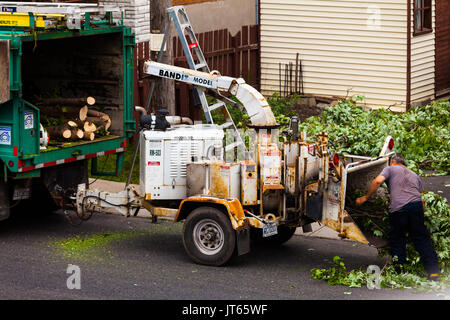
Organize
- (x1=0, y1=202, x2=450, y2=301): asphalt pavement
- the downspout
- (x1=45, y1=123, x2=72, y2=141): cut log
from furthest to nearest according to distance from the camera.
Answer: the downspout
(x1=45, y1=123, x2=72, y2=141): cut log
(x1=0, y1=202, x2=450, y2=301): asphalt pavement

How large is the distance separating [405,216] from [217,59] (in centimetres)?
1068

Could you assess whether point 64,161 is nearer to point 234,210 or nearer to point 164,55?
point 234,210

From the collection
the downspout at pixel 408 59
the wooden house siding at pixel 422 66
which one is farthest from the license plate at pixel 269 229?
the wooden house siding at pixel 422 66

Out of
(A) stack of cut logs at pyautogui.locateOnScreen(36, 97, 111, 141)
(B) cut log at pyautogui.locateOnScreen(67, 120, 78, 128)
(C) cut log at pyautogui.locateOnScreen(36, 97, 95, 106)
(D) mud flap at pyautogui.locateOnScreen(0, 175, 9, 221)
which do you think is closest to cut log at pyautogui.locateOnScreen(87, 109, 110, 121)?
(A) stack of cut logs at pyautogui.locateOnScreen(36, 97, 111, 141)

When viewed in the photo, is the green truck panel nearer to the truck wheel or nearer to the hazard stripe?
the hazard stripe

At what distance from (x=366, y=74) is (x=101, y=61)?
851 centimetres

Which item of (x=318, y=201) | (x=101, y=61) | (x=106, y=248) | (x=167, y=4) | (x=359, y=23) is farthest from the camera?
(x=359, y=23)

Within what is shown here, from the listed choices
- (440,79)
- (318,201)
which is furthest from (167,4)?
(440,79)

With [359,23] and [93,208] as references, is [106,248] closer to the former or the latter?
[93,208]

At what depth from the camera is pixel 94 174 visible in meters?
13.8

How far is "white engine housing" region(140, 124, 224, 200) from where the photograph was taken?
453 inches

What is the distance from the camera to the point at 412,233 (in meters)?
10.5

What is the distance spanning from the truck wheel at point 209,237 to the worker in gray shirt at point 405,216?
1.71 meters

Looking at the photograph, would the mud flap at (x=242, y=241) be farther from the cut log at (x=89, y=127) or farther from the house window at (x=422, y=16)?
the house window at (x=422, y=16)
